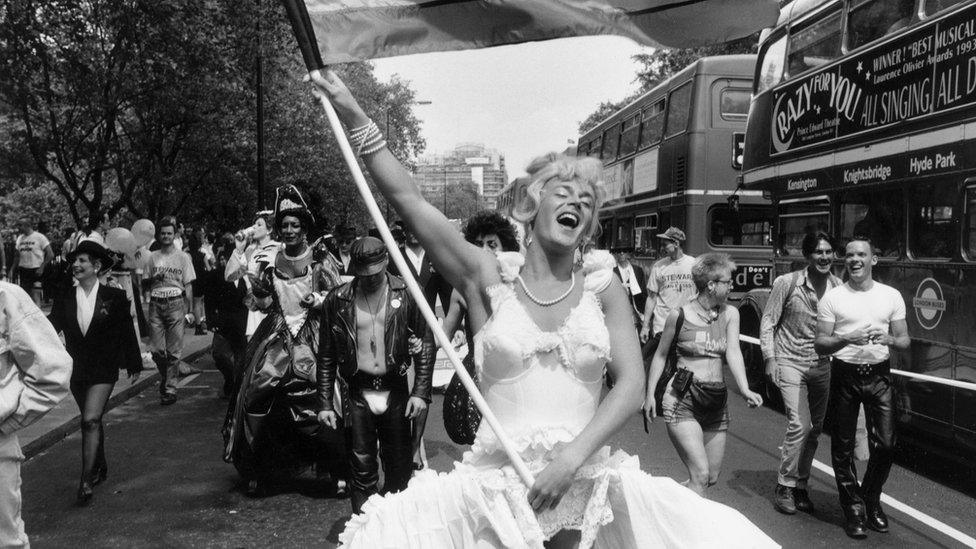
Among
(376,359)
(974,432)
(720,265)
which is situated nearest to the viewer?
(376,359)

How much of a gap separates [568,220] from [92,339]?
4.28 meters

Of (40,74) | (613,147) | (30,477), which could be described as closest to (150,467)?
(30,477)

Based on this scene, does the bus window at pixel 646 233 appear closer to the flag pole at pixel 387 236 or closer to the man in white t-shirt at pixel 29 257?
the man in white t-shirt at pixel 29 257

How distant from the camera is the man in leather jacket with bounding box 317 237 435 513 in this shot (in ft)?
15.7

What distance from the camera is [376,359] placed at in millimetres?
4824

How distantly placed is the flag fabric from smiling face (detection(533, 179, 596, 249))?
26.7 inches

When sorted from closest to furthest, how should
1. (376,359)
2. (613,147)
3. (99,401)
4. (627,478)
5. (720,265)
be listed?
(627,478)
(376,359)
(720,265)
(99,401)
(613,147)

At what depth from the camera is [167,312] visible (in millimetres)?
9453

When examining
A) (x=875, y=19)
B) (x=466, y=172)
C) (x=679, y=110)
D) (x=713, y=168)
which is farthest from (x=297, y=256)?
(x=466, y=172)

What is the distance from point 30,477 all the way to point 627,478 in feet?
18.4

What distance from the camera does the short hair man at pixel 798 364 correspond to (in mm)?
5742

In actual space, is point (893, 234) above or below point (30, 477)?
above

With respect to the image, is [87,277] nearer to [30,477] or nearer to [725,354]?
[30,477]

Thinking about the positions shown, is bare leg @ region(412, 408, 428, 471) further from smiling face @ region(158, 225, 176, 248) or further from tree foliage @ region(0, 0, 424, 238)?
smiling face @ region(158, 225, 176, 248)
